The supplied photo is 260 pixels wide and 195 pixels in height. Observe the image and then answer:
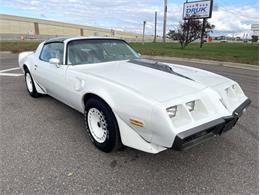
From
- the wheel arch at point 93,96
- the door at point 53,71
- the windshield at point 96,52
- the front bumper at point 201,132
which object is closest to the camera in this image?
the front bumper at point 201,132

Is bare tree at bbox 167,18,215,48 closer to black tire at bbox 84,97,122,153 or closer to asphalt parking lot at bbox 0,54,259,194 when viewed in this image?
asphalt parking lot at bbox 0,54,259,194

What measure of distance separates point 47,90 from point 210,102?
306 cm

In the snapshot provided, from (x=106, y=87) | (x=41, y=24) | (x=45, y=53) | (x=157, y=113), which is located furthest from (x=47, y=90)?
(x=41, y=24)

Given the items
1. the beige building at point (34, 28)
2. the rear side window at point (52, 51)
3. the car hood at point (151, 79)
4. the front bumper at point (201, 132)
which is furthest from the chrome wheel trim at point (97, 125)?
the beige building at point (34, 28)

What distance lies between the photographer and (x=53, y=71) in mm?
3688

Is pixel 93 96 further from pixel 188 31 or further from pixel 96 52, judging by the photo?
pixel 188 31

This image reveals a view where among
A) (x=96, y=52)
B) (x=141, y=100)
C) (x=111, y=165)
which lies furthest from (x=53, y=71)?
(x=141, y=100)

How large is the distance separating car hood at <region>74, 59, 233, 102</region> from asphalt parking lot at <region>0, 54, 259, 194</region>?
0.87 metres

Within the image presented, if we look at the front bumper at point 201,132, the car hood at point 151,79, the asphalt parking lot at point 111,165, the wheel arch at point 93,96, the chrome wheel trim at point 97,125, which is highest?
the car hood at point 151,79

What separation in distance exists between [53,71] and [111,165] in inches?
77.9

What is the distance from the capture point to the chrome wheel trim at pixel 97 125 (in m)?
2.73

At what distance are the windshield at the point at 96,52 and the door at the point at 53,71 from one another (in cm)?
21

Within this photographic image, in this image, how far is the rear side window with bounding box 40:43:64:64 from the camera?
382cm

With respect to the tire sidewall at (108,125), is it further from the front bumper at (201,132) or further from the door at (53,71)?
the door at (53,71)
